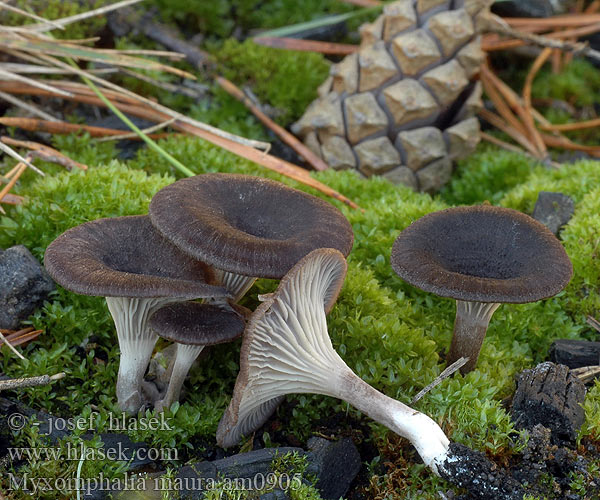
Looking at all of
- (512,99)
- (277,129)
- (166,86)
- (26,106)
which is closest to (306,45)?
(277,129)

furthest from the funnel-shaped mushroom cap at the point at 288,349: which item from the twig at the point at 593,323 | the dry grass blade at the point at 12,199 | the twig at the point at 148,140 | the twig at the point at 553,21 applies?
the twig at the point at 553,21

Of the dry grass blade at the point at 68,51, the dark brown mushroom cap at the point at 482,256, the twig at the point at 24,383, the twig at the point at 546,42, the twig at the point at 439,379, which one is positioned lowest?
the twig at the point at 439,379

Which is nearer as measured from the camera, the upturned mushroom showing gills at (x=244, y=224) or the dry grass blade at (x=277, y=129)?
the upturned mushroom showing gills at (x=244, y=224)

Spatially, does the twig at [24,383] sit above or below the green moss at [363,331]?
above

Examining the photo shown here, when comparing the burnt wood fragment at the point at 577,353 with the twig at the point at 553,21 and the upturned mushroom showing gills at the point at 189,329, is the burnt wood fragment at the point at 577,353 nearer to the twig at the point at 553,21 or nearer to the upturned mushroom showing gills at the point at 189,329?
the upturned mushroom showing gills at the point at 189,329

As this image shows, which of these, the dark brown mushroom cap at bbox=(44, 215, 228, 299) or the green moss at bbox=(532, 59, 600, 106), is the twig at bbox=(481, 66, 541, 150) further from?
the dark brown mushroom cap at bbox=(44, 215, 228, 299)

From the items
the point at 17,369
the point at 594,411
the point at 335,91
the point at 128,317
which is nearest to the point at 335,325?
the point at 128,317
